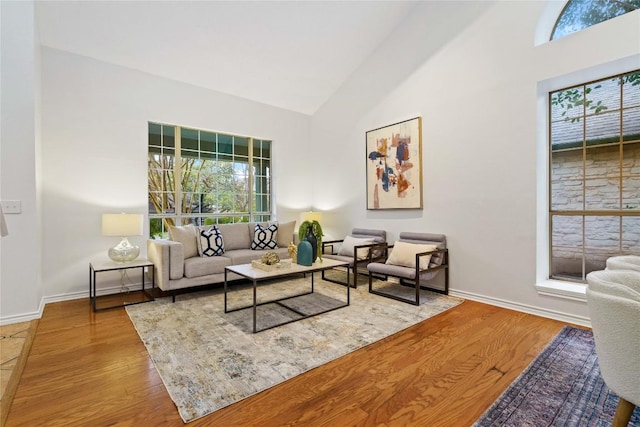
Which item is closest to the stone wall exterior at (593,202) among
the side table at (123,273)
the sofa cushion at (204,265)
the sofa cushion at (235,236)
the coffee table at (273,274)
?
the coffee table at (273,274)

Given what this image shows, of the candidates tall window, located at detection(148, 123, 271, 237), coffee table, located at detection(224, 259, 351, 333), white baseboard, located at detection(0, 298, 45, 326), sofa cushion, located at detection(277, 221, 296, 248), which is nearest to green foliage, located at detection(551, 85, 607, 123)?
coffee table, located at detection(224, 259, 351, 333)

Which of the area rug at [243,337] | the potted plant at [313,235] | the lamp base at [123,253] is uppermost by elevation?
the potted plant at [313,235]

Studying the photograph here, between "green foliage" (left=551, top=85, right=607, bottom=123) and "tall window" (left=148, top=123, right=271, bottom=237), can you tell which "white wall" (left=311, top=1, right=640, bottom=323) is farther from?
"tall window" (left=148, top=123, right=271, bottom=237)

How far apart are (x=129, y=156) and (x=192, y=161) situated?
92cm

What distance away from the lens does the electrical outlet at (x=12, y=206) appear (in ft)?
9.76

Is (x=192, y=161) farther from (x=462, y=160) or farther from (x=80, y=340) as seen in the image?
(x=462, y=160)

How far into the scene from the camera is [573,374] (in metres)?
2.07

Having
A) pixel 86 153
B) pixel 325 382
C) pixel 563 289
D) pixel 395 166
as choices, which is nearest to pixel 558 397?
pixel 325 382

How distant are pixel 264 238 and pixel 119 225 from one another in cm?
194

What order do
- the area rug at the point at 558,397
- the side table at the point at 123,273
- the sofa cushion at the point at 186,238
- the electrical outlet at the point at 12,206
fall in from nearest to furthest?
the area rug at the point at 558,397 < the electrical outlet at the point at 12,206 < the side table at the point at 123,273 < the sofa cushion at the point at 186,238

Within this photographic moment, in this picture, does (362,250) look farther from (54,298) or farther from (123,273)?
(54,298)

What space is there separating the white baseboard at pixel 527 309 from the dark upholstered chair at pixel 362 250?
3.65ft

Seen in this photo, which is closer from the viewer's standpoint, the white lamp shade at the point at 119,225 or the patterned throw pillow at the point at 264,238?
the white lamp shade at the point at 119,225

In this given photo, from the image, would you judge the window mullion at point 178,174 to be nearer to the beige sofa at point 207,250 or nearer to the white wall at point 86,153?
the white wall at point 86,153
